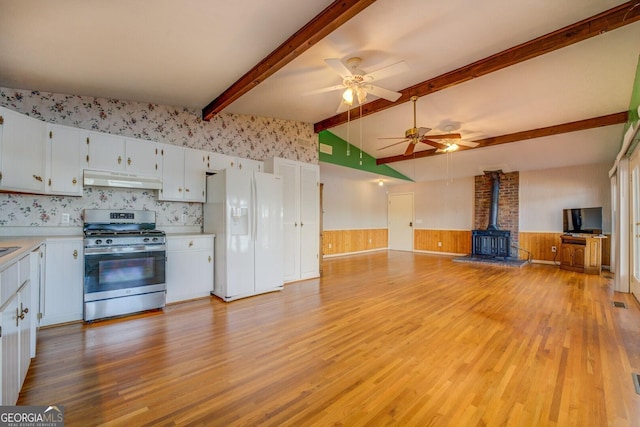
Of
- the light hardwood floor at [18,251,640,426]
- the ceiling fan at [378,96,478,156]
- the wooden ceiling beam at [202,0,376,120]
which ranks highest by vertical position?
the wooden ceiling beam at [202,0,376,120]

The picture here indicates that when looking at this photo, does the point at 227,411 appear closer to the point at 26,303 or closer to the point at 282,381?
the point at 282,381

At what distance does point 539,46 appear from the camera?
2.95 meters

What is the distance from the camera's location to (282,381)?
6.45 feet

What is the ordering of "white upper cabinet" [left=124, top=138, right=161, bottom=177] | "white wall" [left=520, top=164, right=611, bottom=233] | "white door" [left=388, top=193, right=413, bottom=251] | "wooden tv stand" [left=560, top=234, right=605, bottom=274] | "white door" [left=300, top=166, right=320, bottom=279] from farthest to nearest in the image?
1. "white door" [left=388, top=193, right=413, bottom=251]
2. "white wall" [left=520, top=164, right=611, bottom=233]
3. "wooden tv stand" [left=560, top=234, right=605, bottom=274]
4. "white door" [left=300, top=166, right=320, bottom=279]
5. "white upper cabinet" [left=124, top=138, right=161, bottom=177]

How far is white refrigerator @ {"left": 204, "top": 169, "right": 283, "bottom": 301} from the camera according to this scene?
3.83 meters

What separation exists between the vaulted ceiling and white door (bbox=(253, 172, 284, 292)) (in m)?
1.26

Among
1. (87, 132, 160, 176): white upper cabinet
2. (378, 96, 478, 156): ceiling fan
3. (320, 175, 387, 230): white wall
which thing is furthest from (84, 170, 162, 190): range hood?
(320, 175, 387, 230): white wall

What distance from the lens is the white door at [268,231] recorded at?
13.5 feet

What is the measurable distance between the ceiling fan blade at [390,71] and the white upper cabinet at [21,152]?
3500 mm

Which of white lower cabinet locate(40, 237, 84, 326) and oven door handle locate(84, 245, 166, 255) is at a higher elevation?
oven door handle locate(84, 245, 166, 255)

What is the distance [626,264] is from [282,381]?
5831 mm

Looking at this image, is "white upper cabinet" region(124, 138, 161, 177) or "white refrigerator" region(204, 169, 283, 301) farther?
"white refrigerator" region(204, 169, 283, 301)

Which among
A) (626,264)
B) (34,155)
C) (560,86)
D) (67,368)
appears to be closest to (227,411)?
(67,368)

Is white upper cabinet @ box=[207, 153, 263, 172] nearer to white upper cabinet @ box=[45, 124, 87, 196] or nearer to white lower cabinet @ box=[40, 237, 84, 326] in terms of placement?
white upper cabinet @ box=[45, 124, 87, 196]
